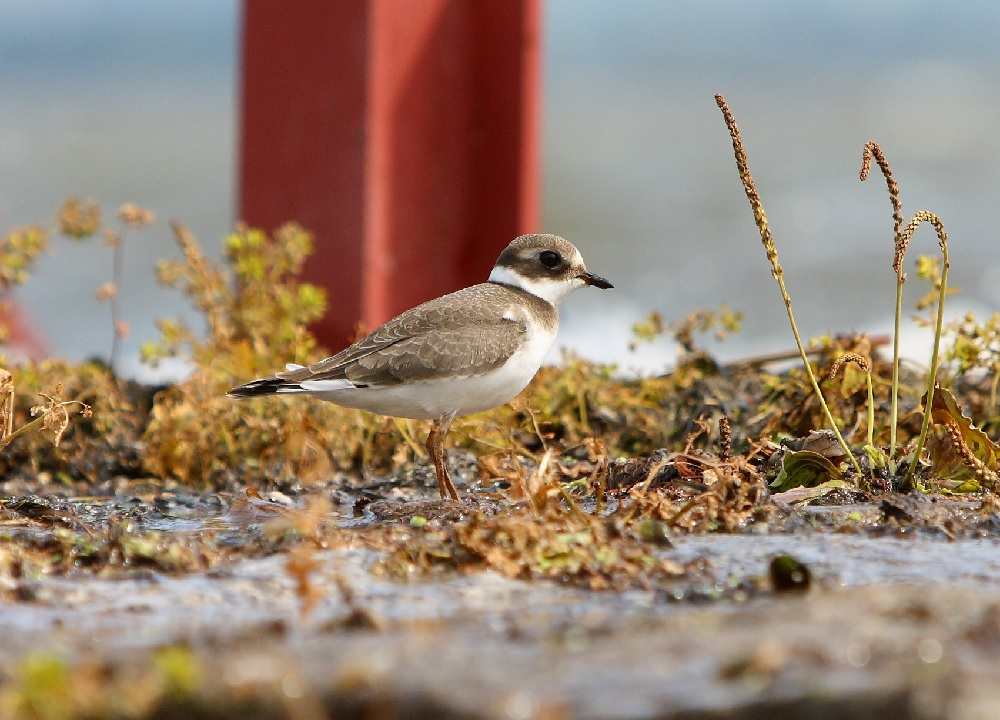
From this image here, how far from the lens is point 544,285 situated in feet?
18.6

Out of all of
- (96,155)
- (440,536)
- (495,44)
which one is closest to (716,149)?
(96,155)

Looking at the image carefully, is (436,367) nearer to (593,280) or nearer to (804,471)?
(593,280)

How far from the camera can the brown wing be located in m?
5.00

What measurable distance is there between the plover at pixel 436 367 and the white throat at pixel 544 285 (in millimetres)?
352

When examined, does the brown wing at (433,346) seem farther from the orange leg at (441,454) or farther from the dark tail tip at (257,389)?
the orange leg at (441,454)

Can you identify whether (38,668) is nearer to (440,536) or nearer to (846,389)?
(440,536)

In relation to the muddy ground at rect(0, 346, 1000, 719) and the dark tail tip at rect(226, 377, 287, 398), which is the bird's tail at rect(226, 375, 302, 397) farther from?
the muddy ground at rect(0, 346, 1000, 719)

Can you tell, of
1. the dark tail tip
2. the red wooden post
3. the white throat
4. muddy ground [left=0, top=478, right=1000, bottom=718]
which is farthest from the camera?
the red wooden post

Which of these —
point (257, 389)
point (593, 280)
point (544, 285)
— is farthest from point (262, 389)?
point (593, 280)

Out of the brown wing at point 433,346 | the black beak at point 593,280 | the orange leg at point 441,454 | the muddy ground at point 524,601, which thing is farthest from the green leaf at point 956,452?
the black beak at point 593,280

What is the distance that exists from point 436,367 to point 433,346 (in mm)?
103

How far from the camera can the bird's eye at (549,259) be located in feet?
18.6

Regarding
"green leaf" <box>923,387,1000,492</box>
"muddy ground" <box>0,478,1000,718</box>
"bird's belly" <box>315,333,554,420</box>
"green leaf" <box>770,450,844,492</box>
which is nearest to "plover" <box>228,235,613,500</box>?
"bird's belly" <box>315,333,554,420</box>

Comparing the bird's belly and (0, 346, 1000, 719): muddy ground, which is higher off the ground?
the bird's belly
